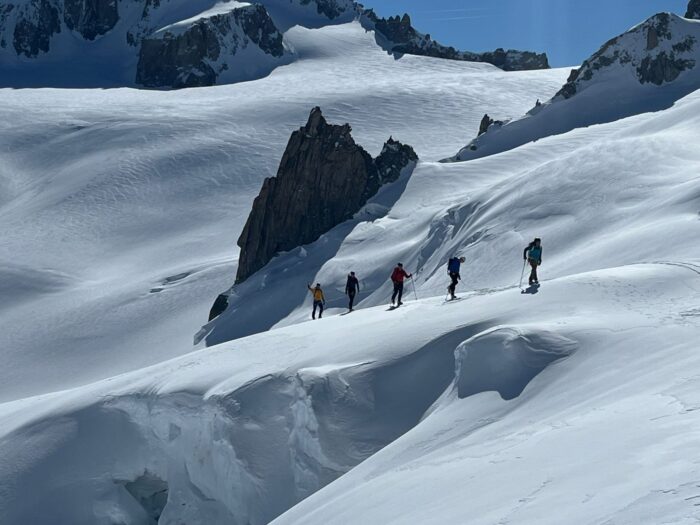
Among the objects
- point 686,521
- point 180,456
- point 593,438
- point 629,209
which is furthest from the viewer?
point 629,209

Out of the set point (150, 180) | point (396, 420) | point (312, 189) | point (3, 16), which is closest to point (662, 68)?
point (312, 189)

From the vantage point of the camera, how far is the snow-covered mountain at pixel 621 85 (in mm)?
54469

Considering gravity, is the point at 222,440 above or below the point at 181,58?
below

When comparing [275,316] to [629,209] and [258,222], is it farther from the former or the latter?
[629,209]

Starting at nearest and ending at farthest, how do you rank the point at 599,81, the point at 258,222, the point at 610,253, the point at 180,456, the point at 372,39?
the point at 180,456
the point at 610,253
the point at 258,222
the point at 599,81
the point at 372,39

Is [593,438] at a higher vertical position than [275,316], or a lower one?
higher

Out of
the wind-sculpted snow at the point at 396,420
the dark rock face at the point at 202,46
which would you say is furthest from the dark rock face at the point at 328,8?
the wind-sculpted snow at the point at 396,420

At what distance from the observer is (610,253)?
85.7ft

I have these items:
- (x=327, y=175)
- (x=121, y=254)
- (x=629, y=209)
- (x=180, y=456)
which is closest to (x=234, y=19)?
(x=121, y=254)

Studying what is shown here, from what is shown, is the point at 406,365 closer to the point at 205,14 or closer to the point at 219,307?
the point at 219,307

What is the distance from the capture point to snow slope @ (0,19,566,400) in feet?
151

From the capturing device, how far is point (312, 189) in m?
47.6

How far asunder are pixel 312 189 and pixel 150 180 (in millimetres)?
27998

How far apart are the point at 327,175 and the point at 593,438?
36.9 metres
